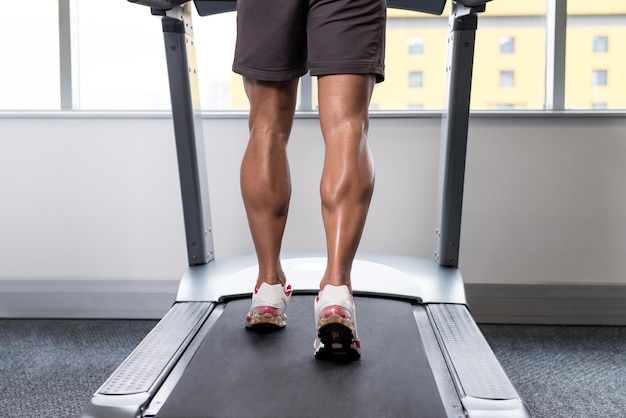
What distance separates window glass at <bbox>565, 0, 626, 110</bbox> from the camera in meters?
2.78

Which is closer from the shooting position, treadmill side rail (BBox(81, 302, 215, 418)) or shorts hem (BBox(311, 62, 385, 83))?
treadmill side rail (BBox(81, 302, 215, 418))

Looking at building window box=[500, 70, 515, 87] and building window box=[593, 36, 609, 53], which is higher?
building window box=[593, 36, 609, 53]

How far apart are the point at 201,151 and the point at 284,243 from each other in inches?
24.2

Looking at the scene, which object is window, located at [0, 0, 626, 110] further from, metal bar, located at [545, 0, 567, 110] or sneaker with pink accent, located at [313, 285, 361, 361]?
sneaker with pink accent, located at [313, 285, 361, 361]

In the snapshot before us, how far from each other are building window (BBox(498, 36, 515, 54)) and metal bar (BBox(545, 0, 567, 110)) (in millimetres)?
140

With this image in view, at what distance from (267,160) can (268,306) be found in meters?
0.34

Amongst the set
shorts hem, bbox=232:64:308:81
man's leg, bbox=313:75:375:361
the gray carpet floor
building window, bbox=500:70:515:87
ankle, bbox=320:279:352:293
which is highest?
shorts hem, bbox=232:64:308:81

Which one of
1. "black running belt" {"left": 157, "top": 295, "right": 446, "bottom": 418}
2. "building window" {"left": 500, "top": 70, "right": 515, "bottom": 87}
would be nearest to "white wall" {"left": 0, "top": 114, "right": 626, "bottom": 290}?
"building window" {"left": 500, "top": 70, "right": 515, "bottom": 87}

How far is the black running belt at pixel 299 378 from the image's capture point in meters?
1.20

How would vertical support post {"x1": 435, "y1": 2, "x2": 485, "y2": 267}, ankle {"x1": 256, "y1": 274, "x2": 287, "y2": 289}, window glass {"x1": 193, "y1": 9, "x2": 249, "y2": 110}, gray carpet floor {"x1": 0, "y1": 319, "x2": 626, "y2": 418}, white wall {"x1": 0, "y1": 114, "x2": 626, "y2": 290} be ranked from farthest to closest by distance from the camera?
1. window glass {"x1": 193, "y1": 9, "x2": 249, "y2": 110}
2. white wall {"x1": 0, "y1": 114, "x2": 626, "y2": 290}
3. vertical support post {"x1": 435, "y1": 2, "x2": 485, "y2": 267}
4. gray carpet floor {"x1": 0, "y1": 319, "x2": 626, "y2": 418}
5. ankle {"x1": 256, "y1": 274, "x2": 287, "y2": 289}

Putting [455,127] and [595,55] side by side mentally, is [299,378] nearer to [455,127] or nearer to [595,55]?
[455,127]

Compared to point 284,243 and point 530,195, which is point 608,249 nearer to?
point 530,195

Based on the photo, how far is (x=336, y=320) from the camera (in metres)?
1.29

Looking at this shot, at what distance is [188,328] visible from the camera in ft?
5.66
